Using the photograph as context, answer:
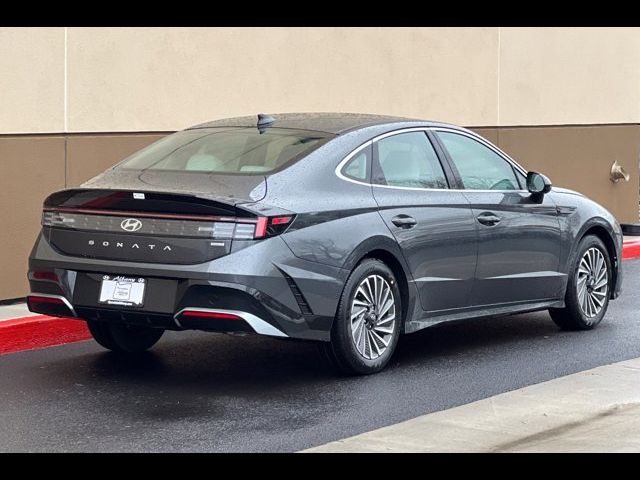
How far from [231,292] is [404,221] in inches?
56.9

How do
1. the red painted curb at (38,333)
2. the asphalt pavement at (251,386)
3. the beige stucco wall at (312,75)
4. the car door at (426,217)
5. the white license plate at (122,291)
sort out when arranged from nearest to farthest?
the asphalt pavement at (251,386), the white license plate at (122,291), the car door at (426,217), the red painted curb at (38,333), the beige stucco wall at (312,75)

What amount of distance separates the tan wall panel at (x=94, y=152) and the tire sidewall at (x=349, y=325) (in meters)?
3.77

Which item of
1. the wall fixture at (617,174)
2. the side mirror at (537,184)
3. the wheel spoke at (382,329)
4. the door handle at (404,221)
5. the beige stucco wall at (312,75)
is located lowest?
the wheel spoke at (382,329)

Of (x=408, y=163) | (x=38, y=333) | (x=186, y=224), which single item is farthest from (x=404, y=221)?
(x=38, y=333)

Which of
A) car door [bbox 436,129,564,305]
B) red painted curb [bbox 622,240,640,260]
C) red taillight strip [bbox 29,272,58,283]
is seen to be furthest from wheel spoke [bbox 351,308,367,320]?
red painted curb [bbox 622,240,640,260]

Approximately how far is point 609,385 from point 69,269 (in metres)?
3.17

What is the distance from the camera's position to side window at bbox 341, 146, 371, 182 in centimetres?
882

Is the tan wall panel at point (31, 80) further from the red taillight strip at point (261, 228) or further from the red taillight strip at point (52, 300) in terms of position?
the red taillight strip at point (261, 228)

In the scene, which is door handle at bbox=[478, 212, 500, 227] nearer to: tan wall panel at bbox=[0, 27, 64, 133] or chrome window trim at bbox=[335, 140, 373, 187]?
chrome window trim at bbox=[335, 140, 373, 187]

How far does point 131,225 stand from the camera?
8.20 meters

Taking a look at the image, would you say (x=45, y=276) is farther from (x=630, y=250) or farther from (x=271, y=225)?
(x=630, y=250)

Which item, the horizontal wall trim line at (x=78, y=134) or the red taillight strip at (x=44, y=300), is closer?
the red taillight strip at (x=44, y=300)

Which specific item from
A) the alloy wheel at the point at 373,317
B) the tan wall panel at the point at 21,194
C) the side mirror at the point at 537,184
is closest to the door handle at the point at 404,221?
the alloy wheel at the point at 373,317

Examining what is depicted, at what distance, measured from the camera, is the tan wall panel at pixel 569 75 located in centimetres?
1694
